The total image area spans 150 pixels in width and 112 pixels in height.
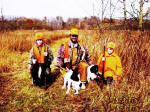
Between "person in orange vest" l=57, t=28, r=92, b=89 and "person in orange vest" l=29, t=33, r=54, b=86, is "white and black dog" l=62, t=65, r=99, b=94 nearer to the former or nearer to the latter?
"person in orange vest" l=57, t=28, r=92, b=89

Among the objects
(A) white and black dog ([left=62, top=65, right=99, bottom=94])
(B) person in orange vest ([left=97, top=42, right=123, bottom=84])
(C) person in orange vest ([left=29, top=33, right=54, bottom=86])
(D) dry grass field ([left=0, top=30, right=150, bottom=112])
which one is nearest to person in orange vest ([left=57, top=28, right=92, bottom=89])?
(A) white and black dog ([left=62, top=65, right=99, bottom=94])

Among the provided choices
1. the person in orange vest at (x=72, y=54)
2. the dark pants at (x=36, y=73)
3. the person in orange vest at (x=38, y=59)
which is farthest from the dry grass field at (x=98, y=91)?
the person in orange vest at (x=72, y=54)

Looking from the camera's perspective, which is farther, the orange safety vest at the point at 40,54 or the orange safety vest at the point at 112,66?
the orange safety vest at the point at 40,54

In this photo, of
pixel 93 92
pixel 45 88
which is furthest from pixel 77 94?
pixel 45 88

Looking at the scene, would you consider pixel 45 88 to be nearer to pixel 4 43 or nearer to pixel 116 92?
pixel 116 92

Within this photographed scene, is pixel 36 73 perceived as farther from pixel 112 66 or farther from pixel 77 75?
pixel 112 66

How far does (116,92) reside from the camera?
Result: 2332 mm

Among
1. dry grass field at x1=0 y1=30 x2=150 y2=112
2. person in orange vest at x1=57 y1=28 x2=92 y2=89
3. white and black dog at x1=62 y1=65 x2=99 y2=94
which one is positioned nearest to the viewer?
dry grass field at x1=0 y1=30 x2=150 y2=112

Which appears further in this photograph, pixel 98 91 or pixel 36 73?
pixel 36 73

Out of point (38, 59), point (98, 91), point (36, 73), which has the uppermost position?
point (38, 59)

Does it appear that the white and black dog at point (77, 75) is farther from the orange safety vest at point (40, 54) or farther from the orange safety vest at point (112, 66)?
the orange safety vest at point (40, 54)

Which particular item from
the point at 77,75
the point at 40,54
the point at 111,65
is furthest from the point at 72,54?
the point at 111,65

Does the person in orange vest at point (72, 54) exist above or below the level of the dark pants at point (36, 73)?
above

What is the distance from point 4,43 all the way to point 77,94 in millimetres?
4231
